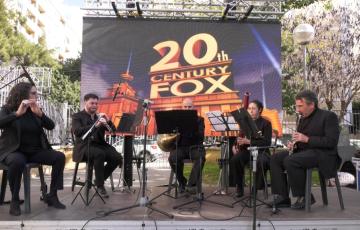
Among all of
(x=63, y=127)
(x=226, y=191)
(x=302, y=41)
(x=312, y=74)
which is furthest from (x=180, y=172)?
(x=312, y=74)

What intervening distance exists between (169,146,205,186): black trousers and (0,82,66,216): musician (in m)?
1.68

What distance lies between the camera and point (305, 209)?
15.8ft

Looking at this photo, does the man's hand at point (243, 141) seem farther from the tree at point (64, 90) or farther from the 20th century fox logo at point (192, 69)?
the tree at point (64, 90)

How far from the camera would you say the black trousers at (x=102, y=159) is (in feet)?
18.8

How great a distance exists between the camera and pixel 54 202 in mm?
4805

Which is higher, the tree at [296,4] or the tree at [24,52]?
the tree at [296,4]

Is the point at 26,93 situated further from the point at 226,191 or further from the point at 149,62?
the point at 149,62

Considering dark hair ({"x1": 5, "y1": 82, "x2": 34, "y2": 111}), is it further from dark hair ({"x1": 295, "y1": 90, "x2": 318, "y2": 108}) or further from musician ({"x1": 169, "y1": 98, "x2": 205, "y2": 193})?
dark hair ({"x1": 295, "y1": 90, "x2": 318, "y2": 108})

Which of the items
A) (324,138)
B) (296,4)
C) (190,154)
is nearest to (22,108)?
(190,154)

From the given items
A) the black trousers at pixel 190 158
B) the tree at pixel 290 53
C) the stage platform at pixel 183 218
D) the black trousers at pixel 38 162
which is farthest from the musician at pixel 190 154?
the tree at pixel 290 53

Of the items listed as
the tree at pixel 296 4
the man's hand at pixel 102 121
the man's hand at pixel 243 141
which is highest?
the tree at pixel 296 4

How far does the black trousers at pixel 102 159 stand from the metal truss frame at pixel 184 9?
5.96m

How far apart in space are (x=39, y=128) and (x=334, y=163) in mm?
3548

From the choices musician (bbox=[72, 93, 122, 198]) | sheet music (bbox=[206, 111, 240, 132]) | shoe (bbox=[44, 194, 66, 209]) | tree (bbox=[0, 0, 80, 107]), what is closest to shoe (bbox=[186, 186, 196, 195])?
sheet music (bbox=[206, 111, 240, 132])
